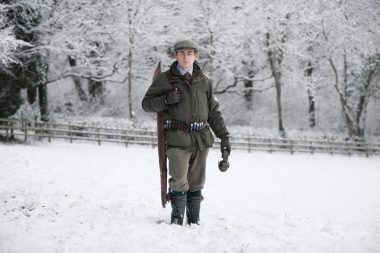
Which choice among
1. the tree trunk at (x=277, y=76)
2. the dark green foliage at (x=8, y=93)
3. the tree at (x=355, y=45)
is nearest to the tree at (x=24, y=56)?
the dark green foliage at (x=8, y=93)

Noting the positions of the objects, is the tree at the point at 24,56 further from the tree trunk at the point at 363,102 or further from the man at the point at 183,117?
the tree trunk at the point at 363,102

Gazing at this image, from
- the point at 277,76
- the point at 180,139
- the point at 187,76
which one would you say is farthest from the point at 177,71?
the point at 277,76

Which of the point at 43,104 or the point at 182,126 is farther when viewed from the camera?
the point at 43,104

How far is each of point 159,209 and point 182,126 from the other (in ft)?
6.89

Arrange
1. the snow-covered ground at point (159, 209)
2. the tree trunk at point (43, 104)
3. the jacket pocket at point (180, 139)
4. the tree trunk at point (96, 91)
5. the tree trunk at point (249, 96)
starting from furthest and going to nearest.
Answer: the tree trunk at point (249, 96), the tree trunk at point (96, 91), the tree trunk at point (43, 104), the jacket pocket at point (180, 139), the snow-covered ground at point (159, 209)

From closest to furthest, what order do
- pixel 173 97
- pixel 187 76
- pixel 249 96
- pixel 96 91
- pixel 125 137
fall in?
1. pixel 173 97
2. pixel 187 76
3. pixel 125 137
4. pixel 96 91
5. pixel 249 96

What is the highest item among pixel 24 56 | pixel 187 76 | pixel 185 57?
pixel 24 56

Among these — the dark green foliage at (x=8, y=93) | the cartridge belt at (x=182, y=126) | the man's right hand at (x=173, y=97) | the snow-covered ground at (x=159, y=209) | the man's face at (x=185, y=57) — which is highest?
the dark green foliage at (x=8, y=93)

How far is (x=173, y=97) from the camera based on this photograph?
4.32 m

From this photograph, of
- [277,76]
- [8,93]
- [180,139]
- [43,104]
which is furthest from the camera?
[277,76]

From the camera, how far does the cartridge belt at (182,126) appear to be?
4492 millimetres

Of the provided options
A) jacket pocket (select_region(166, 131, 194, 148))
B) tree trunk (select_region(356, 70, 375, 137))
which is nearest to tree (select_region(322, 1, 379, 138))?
tree trunk (select_region(356, 70, 375, 137))

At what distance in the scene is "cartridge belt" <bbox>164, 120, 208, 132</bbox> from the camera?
14.7 ft

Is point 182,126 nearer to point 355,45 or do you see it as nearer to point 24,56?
point 24,56
